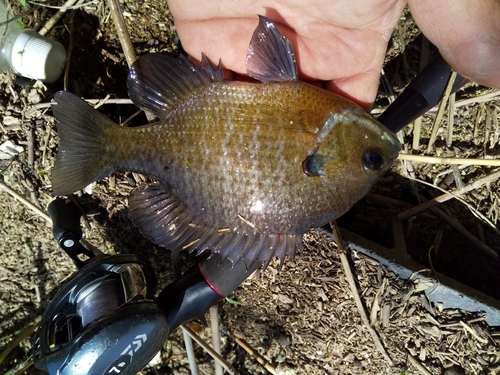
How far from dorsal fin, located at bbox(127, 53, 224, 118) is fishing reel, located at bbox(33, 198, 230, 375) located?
96 cm

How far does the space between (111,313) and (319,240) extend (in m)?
1.60

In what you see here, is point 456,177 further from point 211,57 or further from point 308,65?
point 211,57

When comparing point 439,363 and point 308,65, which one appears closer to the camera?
point 308,65

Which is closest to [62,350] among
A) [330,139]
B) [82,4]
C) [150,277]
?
[150,277]

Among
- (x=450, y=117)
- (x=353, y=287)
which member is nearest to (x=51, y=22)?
(x=353, y=287)

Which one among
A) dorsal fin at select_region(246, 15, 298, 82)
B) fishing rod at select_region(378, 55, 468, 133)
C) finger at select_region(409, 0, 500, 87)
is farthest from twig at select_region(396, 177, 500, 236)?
dorsal fin at select_region(246, 15, 298, 82)

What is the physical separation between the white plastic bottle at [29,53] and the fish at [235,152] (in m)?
0.73

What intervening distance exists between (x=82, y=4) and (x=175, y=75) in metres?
1.26

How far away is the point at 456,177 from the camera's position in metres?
3.47

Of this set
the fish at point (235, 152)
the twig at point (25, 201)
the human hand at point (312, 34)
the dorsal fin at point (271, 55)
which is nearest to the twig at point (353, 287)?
the fish at point (235, 152)

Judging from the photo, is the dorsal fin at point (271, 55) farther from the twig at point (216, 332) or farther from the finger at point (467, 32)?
the twig at point (216, 332)

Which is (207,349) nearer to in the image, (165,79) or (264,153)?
(264,153)

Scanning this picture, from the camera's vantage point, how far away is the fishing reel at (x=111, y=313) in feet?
7.70

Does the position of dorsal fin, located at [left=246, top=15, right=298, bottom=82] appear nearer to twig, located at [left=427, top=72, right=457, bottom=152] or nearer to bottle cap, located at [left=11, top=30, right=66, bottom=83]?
twig, located at [left=427, top=72, right=457, bottom=152]
